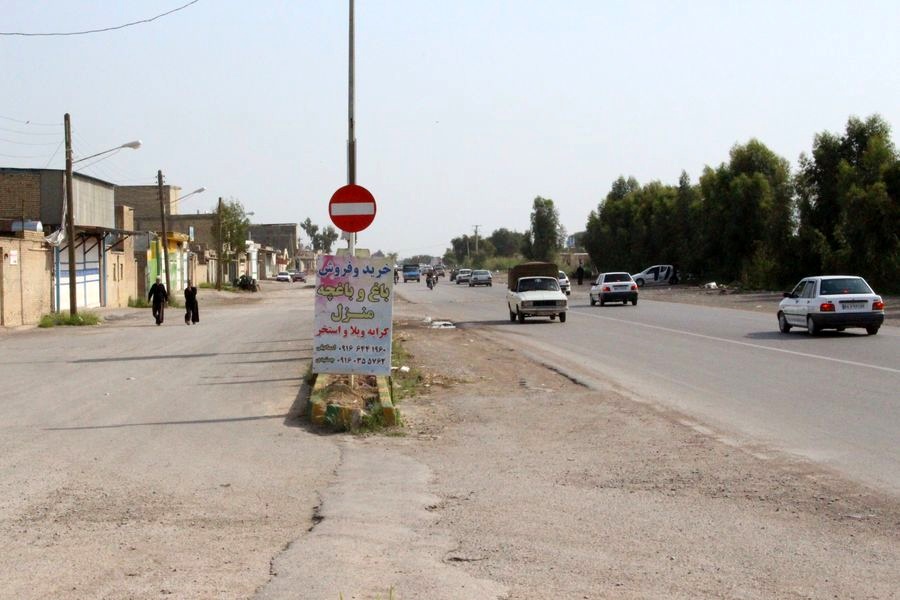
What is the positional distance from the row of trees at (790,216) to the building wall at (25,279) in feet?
123

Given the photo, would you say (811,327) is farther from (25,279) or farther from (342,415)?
(25,279)

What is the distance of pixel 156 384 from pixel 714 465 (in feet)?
32.6

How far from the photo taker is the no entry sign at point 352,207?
1309 cm

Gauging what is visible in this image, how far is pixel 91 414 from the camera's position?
12.7m

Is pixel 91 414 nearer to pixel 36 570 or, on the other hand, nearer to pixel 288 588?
pixel 36 570

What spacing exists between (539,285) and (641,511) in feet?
92.7

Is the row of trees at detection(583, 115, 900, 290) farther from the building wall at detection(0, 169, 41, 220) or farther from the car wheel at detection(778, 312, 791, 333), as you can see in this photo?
the building wall at detection(0, 169, 41, 220)

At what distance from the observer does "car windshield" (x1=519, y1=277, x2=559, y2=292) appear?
116ft

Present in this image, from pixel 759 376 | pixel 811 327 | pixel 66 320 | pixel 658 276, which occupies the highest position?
pixel 658 276

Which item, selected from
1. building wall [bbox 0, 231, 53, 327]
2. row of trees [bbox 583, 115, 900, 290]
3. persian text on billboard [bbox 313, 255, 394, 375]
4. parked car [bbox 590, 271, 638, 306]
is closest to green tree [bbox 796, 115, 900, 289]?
row of trees [bbox 583, 115, 900, 290]

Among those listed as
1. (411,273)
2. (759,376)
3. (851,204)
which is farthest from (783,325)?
(411,273)

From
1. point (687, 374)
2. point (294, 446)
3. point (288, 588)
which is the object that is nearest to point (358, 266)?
point (294, 446)

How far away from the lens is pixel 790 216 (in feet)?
203

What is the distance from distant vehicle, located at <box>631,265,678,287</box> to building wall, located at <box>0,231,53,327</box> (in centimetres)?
4950
